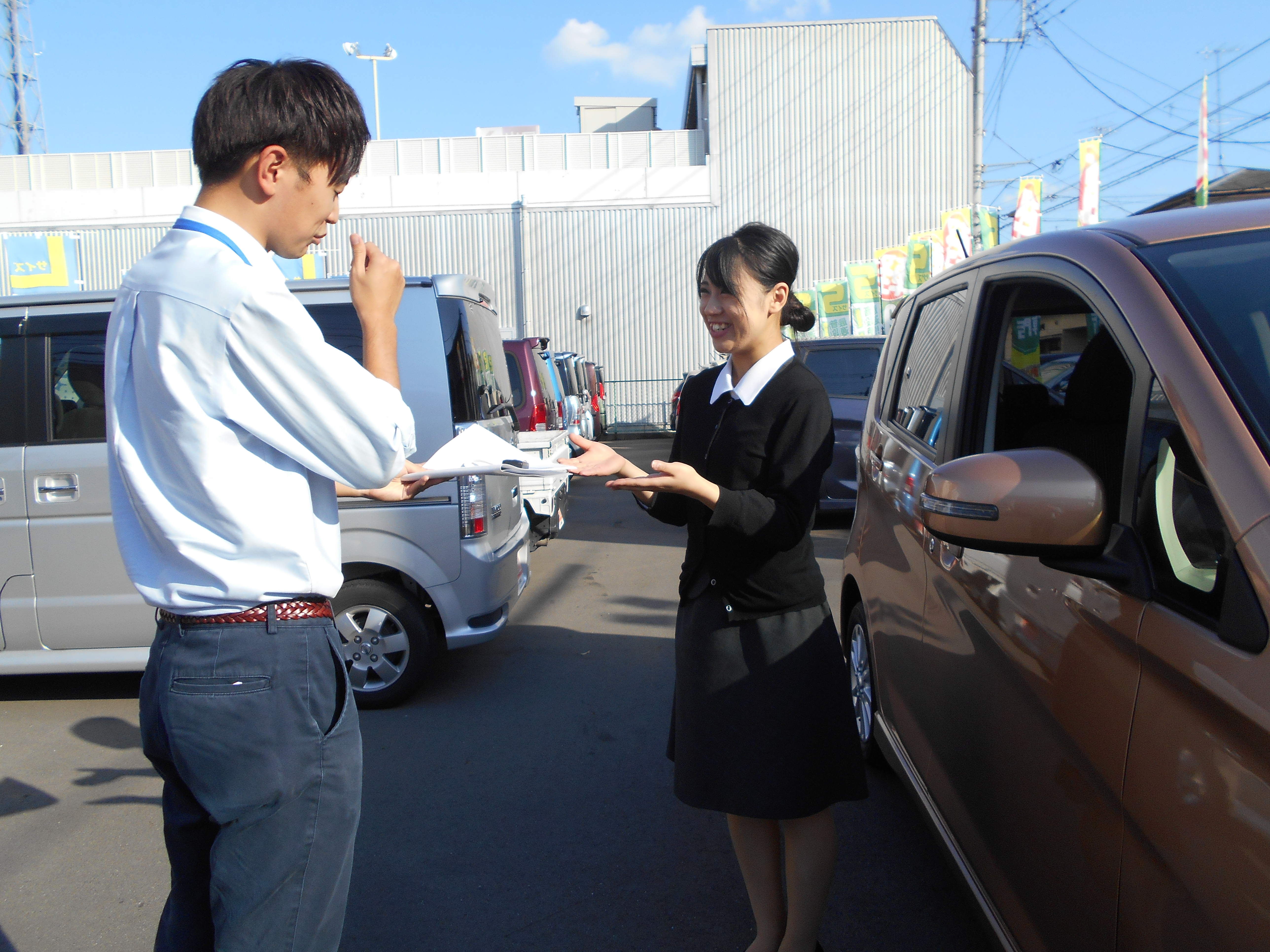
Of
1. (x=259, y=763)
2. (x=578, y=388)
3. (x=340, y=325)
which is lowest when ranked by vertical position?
(x=259, y=763)

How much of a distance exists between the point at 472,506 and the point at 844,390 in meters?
5.78

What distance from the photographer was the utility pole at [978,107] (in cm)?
1884

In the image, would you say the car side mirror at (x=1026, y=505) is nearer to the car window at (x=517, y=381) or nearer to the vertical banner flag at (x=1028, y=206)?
the car window at (x=517, y=381)

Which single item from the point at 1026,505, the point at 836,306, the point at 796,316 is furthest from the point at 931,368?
the point at 836,306

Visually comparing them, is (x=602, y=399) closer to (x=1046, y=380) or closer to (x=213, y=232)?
(x=1046, y=380)

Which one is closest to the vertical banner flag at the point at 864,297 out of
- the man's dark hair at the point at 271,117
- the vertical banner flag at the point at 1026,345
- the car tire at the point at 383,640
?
the car tire at the point at 383,640

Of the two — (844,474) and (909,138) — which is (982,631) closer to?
(844,474)

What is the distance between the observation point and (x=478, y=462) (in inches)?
69.9

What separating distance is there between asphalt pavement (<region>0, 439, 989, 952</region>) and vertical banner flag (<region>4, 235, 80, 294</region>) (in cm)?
1341

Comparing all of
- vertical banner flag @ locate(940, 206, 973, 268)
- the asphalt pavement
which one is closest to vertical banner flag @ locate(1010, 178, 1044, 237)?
vertical banner flag @ locate(940, 206, 973, 268)

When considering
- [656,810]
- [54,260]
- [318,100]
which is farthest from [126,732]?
[54,260]

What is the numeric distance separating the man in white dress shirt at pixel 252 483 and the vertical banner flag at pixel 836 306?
18.7m

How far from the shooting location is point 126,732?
4367mm

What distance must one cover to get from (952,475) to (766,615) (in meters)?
0.69
